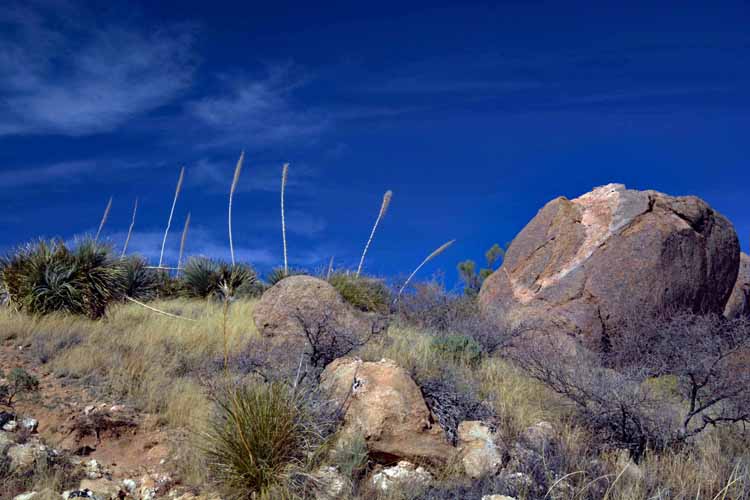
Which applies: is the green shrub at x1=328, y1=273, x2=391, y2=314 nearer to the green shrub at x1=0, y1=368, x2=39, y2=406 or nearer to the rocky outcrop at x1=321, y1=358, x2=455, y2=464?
the green shrub at x1=0, y1=368, x2=39, y2=406

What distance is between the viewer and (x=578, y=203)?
14906mm

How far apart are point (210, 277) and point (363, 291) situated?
4.96 metres

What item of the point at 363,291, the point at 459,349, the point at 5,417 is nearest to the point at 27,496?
the point at 5,417

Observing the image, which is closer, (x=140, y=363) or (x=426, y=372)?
(x=426, y=372)

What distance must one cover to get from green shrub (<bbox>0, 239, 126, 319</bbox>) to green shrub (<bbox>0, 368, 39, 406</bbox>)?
161 inches

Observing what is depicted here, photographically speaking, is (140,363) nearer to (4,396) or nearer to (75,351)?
(75,351)

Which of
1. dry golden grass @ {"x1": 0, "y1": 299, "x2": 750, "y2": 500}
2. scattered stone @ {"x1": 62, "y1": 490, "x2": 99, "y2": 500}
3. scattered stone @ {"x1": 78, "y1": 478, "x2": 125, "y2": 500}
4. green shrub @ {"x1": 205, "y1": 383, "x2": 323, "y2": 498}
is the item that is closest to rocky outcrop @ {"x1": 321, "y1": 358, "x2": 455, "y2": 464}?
dry golden grass @ {"x1": 0, "y1": 299, "x2": 750, "y2": 500}

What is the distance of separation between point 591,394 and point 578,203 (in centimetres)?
751

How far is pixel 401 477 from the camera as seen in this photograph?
21.4 feet

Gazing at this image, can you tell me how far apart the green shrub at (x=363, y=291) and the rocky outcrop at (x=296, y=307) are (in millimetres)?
3374

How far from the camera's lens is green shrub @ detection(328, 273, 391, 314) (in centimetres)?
1608

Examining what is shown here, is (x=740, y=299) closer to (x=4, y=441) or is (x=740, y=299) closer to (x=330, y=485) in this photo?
(x=330, y=485)

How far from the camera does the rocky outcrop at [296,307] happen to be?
11680 millimetres

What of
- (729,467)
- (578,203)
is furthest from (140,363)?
(578,203)
